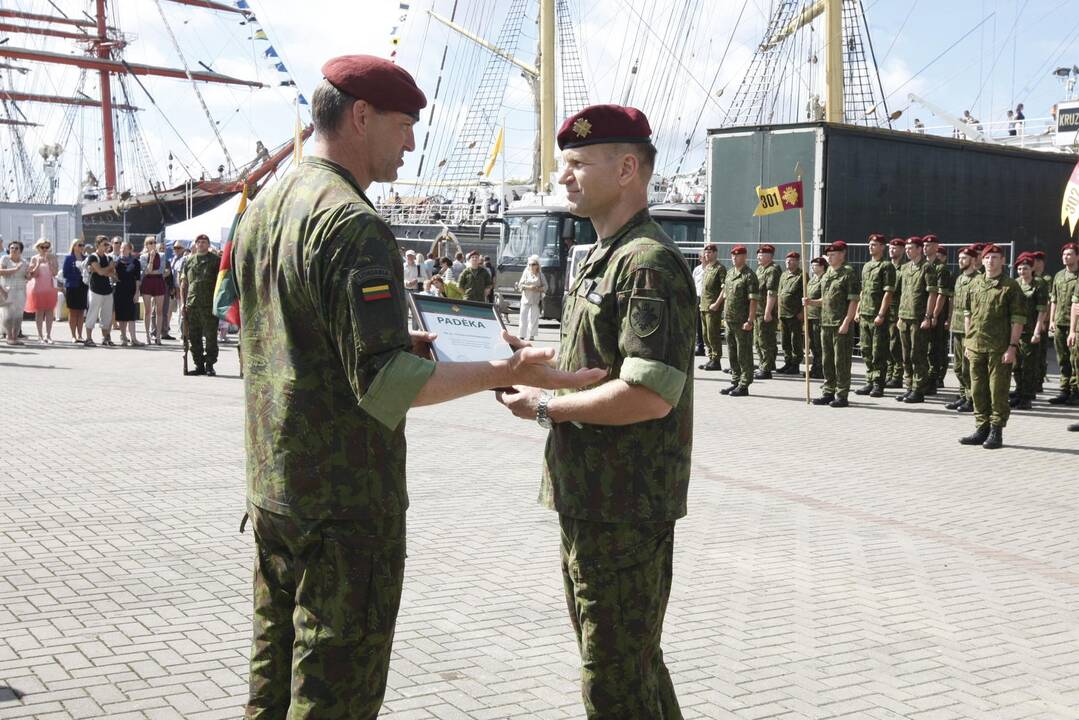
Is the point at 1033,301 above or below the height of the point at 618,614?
above

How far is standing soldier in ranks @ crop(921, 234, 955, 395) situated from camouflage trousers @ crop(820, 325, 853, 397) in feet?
4.30

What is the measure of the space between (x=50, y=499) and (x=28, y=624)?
2.90 metres

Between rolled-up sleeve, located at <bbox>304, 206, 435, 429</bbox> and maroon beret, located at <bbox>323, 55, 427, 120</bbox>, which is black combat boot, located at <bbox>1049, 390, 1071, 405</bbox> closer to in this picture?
maroon beret, located at <bbox>323, 55, 427, 120</bbox>

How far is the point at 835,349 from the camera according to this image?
14812 mm

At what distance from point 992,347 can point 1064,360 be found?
4978 mm

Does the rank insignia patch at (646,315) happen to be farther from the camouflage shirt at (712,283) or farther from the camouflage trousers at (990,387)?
the camouflage shirt at (712,283)

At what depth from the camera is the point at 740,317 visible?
54.9ft

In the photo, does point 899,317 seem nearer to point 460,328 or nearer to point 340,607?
point 460,328

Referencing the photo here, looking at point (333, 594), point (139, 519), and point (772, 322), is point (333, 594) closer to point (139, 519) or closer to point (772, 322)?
point (139, 519)

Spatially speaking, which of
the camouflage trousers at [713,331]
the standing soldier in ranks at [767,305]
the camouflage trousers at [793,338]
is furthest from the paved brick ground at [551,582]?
the camouflage trousers at [713,331]

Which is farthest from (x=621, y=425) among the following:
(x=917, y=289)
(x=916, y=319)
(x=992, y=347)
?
(x=917, y=289)

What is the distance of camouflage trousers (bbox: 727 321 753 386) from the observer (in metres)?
15.7

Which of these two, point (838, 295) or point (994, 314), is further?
point (838, 295)

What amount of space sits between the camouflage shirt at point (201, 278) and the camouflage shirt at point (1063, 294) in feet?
38.1
